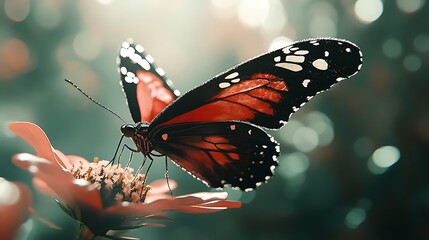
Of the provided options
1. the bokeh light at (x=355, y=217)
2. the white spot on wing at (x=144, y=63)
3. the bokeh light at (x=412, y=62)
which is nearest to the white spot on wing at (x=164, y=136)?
the white spot on wing at (x=144, y=63)

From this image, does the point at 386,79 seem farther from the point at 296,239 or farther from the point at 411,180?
the point at 296,239

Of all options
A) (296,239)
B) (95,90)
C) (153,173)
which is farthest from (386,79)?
(95,90)

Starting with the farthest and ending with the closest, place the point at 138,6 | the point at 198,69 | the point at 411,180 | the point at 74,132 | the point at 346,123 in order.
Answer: the point at 138,6 → the point at 198,69 → the point at 74,132 → the point at 346,123 → the point at 411,180

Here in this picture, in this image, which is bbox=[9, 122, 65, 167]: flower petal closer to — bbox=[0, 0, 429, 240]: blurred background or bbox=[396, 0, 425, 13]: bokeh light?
bbox=[0, 0, 429, 240]: blurred background

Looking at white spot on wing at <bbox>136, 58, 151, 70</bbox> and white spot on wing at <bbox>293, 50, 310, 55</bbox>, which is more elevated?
white spot on wing at <bbox>136, 58, 151, 70</bbox>

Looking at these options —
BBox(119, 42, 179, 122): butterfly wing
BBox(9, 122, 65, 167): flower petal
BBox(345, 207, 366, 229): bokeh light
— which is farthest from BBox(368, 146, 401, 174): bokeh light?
BBox(9, 122, 65, 167): flower petal

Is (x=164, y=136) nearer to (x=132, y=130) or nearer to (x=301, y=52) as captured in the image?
(x=132, y=130)
